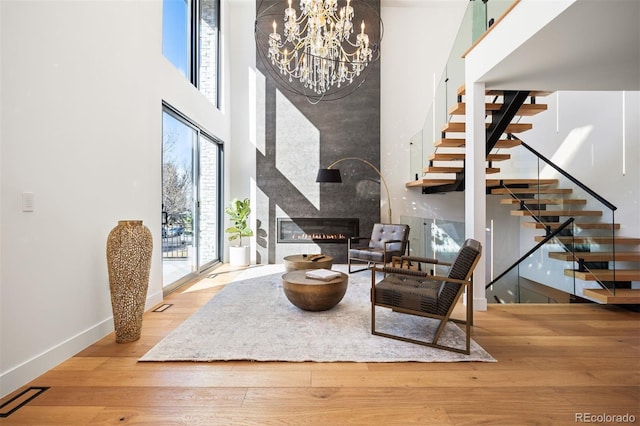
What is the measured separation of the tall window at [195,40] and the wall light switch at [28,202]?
286cm

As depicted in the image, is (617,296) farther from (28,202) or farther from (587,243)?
(28,202)

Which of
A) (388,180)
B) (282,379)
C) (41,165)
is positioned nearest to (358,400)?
(282,379)

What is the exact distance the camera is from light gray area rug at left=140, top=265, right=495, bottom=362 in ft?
8.18

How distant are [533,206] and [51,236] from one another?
19.1ft

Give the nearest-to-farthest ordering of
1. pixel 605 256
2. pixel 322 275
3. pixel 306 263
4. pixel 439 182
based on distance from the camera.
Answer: pixel 322 275 → pixel 605 256 → pixel 306 263 → pixel 439 182

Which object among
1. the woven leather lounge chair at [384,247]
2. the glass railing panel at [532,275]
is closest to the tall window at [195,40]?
the woven leather lounge chair at [384,247]

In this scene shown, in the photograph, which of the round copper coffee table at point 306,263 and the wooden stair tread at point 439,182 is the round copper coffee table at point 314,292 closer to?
the round copper coffee table at point 306,263

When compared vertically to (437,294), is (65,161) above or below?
above

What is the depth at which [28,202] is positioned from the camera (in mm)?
2184

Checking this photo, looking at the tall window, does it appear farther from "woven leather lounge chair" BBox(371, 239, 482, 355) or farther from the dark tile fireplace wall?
"woven leather lounge chair" BBox(371, 239, 482, 355)

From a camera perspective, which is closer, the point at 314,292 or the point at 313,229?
the point at 314,292

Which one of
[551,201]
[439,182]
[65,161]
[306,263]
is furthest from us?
[439,182]

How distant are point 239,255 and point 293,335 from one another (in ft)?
12.3

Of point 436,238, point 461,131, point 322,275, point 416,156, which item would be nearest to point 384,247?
point 436,238
